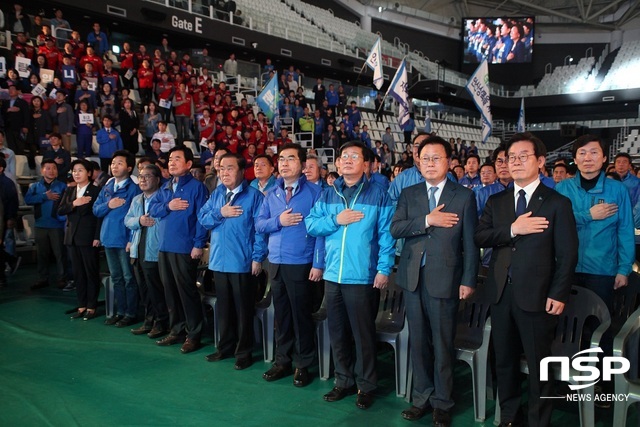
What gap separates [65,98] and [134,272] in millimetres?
5902

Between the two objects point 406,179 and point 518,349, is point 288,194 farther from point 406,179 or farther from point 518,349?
point 518,349

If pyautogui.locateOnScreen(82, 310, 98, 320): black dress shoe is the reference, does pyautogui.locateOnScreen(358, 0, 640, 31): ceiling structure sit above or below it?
above

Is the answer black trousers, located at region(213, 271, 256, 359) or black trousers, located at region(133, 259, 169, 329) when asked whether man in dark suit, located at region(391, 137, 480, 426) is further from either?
black trousers, located at region(133, 259, 169, 329)

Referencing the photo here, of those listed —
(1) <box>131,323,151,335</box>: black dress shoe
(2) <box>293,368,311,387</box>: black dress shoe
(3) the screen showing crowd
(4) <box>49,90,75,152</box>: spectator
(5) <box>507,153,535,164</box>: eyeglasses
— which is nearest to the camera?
(5) <box>507,153,535,164</box>: eyeglasses

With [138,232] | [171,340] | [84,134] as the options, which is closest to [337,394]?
[171,340]

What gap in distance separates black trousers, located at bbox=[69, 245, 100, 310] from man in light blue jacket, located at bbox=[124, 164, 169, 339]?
78cm

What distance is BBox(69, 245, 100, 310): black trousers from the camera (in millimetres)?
5617

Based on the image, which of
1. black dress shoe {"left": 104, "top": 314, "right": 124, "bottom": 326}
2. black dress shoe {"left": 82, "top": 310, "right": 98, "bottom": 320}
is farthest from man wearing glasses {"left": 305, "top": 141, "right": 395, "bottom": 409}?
black dress shoe {"left": 82, "top": 310, "right": 98, "bottom": 320}

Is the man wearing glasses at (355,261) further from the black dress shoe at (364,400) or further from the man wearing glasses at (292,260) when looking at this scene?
the man wearing glasses at (292,260)

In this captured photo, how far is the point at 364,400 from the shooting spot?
345 cm

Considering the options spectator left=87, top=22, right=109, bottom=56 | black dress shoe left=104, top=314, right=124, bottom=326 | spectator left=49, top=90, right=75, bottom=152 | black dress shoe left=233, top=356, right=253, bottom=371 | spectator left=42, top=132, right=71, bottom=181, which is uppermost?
spectator left=87, top=22, right=109, bottom=56

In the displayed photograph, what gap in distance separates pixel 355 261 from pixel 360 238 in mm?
163

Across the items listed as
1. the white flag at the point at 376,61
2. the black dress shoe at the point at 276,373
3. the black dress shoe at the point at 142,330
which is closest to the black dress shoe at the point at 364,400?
the black dress shoe at the point at 276,373

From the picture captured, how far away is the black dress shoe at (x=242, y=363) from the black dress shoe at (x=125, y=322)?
5.74 feet
